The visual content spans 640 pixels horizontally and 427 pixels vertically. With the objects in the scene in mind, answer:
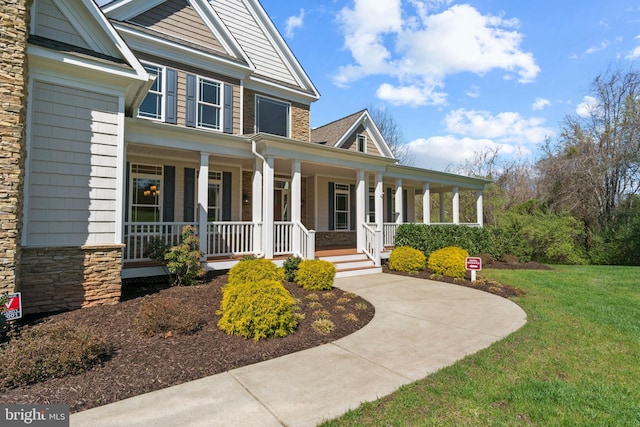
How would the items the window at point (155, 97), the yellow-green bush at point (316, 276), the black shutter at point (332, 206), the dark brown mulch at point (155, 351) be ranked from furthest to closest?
the black shutter at point (332, 206), the window at point (155, 97), the yellow-green bush at point (316, 276), the dark brown mulch at point (155, 351)

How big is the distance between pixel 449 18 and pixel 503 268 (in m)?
9.00

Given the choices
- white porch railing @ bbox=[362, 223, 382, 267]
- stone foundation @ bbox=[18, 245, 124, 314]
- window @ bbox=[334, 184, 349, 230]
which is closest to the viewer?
stone foundation @ bbox=[18, 245, 124, 314]

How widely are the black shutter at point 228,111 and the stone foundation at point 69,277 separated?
5.63 m

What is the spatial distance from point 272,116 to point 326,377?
402 inches

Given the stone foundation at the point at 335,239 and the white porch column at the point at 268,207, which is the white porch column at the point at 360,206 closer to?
the stone foundation at the point at 335,239

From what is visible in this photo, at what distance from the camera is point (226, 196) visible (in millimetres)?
10836

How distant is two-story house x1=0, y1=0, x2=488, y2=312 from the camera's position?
5.30 m

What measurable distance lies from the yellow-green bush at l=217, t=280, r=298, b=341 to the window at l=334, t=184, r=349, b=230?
9.31 m

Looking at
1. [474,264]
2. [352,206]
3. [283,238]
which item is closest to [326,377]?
[283,238]

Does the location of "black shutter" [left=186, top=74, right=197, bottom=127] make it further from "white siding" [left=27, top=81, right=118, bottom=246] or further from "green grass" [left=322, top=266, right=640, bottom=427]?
"green grass" [left=322, top=266, right=640, bottom=427]

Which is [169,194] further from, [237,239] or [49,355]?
[49,355]

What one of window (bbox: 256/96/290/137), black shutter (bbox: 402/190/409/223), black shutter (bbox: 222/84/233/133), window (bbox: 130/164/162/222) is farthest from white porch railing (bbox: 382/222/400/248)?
window (bbox: 130/164/162/222)

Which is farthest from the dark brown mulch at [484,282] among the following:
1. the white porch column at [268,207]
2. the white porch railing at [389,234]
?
the white porch column at [268,207]

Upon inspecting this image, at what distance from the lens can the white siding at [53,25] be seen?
18.2 ft
